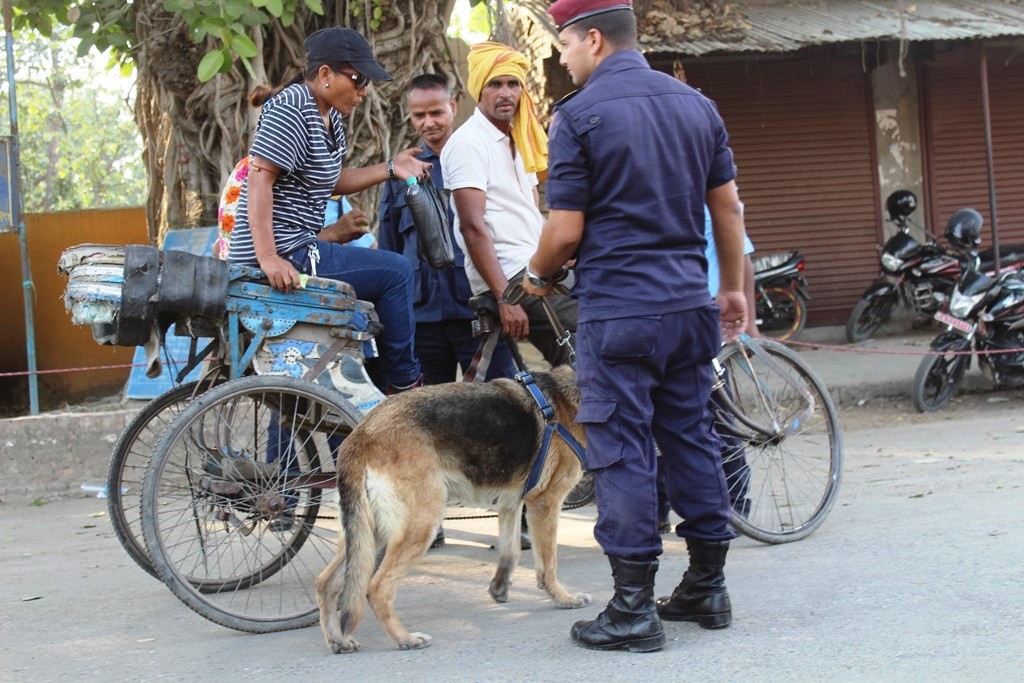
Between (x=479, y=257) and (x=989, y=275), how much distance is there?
5.71 metres

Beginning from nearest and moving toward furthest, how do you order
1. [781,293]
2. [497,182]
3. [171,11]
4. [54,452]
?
[497,182] → [171,11] → [54,452] → [781,293]

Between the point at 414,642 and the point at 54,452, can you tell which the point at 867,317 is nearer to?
the point at 54,452

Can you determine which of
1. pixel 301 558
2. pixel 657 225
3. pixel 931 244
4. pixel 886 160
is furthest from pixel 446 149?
pixel 886 160

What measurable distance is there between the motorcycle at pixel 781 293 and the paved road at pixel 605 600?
573 centimetres

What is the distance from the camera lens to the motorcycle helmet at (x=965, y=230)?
9.53 m

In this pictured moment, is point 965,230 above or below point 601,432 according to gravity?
above

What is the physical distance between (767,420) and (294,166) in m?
2.27

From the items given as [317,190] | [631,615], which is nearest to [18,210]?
[317,190]

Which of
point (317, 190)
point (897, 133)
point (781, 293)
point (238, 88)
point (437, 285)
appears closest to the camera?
point (317, 190)

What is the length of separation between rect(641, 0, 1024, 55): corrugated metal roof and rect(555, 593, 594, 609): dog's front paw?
6269 mm

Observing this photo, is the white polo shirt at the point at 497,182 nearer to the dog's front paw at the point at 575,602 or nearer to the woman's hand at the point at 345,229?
the woman's hand at the point at 345,229

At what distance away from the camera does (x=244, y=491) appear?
4078 mm

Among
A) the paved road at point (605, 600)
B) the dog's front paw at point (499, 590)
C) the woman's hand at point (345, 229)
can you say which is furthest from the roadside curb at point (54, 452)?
the dog's front paw at point (499, 590)

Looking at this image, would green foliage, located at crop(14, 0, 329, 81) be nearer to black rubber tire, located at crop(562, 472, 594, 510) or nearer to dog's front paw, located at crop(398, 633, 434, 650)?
black rubber tire, located at crop(562, 472, 594, 510)
